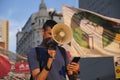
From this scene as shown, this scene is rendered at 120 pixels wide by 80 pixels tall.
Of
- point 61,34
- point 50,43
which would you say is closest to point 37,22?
point 61,34

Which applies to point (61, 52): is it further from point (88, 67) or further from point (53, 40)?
point (88, 67)

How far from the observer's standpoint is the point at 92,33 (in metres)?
13.0

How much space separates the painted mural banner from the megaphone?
7.63 m

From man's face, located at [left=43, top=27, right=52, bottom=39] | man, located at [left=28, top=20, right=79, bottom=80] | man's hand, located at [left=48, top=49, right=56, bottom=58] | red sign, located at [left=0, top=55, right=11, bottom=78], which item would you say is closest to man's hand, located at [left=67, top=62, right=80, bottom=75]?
man, located at [left=28, top=20, right=79, bottom=80]

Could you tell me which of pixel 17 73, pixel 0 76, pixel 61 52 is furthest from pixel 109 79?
pixel 61 52

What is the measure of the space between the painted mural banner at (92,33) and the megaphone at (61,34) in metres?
7.63

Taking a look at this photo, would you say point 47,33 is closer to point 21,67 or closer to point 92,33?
point 92,33

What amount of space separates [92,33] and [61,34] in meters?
8.13

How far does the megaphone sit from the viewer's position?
473 centimetres

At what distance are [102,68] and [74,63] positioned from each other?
44.4 metres

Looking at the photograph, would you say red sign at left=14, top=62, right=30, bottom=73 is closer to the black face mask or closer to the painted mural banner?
the painted mural banner

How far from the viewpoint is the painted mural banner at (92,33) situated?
1276cm

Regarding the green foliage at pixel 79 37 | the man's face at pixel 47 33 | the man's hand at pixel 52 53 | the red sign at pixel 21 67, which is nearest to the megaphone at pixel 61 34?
the man's face at pixel 47 33

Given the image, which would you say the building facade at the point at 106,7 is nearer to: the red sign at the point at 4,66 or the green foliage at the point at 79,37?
the red sign at the point at 4,66
